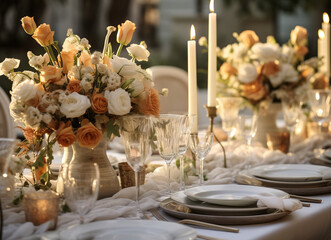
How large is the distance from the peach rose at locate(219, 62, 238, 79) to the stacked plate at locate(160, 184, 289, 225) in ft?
2.97

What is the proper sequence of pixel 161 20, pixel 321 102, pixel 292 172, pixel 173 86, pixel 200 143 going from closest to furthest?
pixel 200 143 → pixel 292 172 → pixel 321 102 → pixel 173 86 → pixel 161 20

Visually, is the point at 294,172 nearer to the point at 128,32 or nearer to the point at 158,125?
the point at 158,125

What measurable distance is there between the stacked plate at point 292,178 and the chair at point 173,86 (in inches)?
57.9

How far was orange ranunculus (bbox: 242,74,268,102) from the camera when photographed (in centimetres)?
209

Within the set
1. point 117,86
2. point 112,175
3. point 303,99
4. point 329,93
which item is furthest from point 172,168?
point 303,99

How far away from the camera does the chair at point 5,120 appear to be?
2.25 m

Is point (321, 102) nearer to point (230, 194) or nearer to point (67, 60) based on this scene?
point (230, 194)

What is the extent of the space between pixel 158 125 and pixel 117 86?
134mm

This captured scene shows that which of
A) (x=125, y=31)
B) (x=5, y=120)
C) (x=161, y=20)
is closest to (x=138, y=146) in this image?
(x=125, y=31)

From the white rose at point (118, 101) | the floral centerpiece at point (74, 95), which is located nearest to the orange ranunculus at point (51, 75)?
the floral centerpiece at point (74, 95)

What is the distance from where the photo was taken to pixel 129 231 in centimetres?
98

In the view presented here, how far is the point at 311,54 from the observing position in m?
8.70

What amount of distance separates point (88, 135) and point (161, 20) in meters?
8.94

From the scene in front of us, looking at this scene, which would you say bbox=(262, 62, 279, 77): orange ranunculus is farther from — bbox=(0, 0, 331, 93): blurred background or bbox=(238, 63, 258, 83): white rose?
bbox=(0, 0, 331, 93): blurred background
